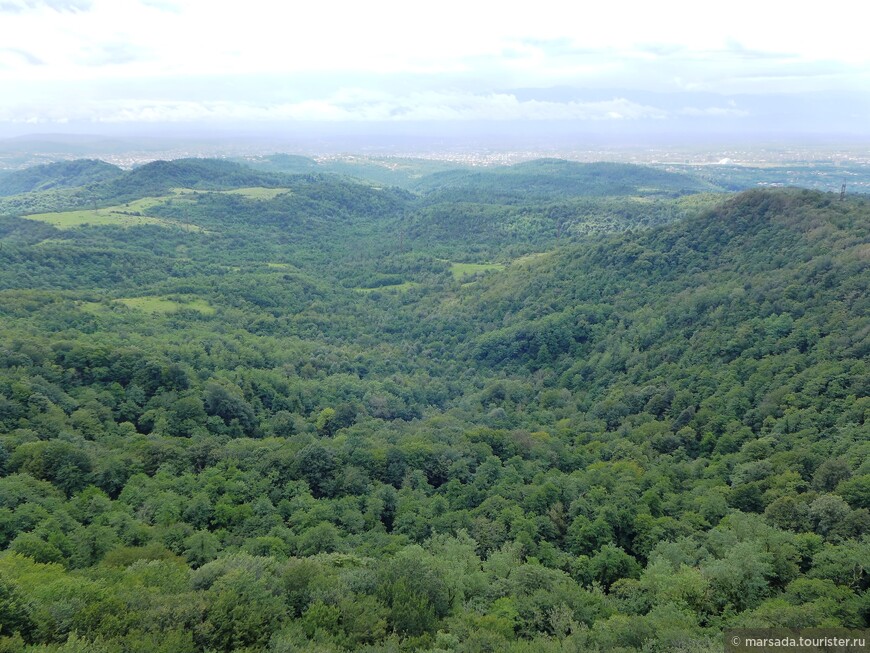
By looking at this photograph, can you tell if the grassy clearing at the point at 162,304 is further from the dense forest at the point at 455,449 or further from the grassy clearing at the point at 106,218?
the grassy clearing at the point at 106,218

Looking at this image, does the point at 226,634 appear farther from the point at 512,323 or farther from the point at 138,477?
the point at 512,323

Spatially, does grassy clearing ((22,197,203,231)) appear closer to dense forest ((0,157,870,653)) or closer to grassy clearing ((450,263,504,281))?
dense forest ((0,157,870,653))

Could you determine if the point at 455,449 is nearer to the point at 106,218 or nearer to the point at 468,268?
the point at 468,268

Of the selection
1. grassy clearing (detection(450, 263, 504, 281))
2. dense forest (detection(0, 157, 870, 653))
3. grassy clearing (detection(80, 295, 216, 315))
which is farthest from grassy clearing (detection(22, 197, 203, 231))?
grassy clearing (detection(450, 263, 504, 281))

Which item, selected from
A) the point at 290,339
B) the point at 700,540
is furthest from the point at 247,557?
the point at 290,339

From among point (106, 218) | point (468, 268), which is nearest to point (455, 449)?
point (468, 268)
